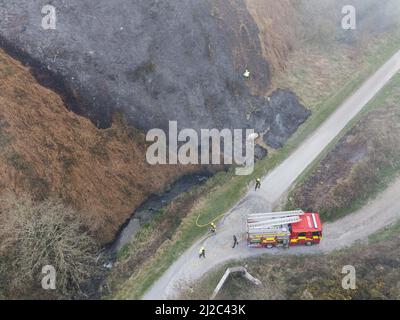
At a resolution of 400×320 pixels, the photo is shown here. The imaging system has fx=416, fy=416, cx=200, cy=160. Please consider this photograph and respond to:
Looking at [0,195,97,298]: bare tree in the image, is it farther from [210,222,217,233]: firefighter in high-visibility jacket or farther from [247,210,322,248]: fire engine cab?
[247,210,322,248]: fire engine cab

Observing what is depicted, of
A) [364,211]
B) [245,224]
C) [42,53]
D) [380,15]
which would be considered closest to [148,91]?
[42,53]

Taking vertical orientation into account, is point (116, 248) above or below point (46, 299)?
above

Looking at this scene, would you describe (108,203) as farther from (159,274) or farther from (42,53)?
(42,53)

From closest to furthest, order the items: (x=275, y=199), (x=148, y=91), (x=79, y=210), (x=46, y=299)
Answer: (x=46, y=299) → (x=79, y=210) → (x=275, y=199) → (x=148, y=91)

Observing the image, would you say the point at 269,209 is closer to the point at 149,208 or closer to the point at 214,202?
the point at 214,202

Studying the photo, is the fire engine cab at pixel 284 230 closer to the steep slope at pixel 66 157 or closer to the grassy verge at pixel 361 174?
the grassy verge at pixel 361 174

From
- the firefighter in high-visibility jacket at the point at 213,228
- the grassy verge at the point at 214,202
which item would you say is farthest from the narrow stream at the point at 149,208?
the firefighter in high-visibility jacket at the point at 213,228

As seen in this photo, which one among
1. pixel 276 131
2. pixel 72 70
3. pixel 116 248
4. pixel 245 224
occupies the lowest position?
pixel 116 248

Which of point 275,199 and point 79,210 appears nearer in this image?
point 79,210
